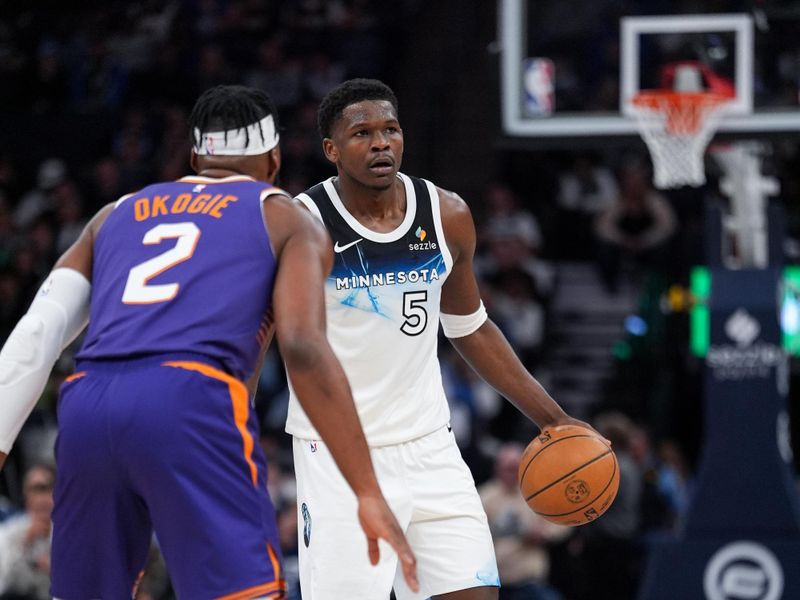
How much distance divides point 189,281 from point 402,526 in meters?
1.57

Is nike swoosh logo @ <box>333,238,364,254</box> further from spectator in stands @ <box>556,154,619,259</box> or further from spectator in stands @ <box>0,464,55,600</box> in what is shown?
spectator in stands @ <box>556,154,619,259</box>

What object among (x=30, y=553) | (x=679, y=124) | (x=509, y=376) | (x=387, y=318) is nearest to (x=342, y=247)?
(x=387, y=318)

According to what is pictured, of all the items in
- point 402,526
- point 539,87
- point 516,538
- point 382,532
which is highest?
point 539,87

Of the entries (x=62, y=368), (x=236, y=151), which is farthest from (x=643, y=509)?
(x=236, y=151)

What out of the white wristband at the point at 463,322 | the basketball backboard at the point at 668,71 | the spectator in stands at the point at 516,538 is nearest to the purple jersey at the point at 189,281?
the white wristband at the point at 463,322

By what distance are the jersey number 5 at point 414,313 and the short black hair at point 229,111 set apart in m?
1.13

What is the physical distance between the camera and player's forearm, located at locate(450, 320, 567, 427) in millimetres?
5410

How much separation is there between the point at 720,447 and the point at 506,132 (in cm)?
244

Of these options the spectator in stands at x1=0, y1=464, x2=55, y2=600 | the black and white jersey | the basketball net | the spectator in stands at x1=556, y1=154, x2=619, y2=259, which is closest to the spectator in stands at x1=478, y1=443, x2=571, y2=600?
the basketball net

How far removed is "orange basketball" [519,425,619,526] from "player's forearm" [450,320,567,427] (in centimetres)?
8

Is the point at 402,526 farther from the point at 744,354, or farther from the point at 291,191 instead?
the point at 291,191

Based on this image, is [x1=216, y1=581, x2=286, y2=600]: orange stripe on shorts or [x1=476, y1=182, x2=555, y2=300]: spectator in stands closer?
[x1=216, y1=581, x2=286, y2=600]: orange stripe on shorts

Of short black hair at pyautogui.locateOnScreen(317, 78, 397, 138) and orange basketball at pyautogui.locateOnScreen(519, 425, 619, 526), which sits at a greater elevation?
short black hair at pyautogui.locateOnScreen(317, 78, 397, 138)

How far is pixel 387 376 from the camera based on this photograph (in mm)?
5188
